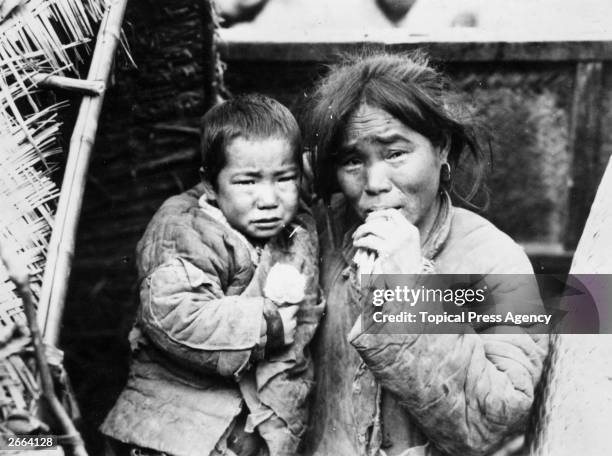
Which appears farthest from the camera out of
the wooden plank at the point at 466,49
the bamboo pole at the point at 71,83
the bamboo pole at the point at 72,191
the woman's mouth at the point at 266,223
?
the wooden plank at the point at 466,49

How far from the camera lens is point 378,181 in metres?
1.68

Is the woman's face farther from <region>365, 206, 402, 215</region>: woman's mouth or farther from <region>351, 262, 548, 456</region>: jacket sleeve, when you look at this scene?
<region>351, 262, 548, 456</region>: jacket sleeve

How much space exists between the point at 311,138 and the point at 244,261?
0.30 metres

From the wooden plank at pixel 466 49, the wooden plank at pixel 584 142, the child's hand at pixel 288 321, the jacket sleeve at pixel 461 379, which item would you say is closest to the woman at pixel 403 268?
the jacket sleeve at pixel 461 379

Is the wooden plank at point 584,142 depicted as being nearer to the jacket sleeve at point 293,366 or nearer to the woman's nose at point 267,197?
the jacket sleeve at point 293,366

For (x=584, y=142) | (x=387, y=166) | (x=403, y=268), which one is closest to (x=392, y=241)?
(x=403, y=268)

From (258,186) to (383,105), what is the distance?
0.30 meters

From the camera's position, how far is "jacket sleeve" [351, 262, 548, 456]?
4.97ft

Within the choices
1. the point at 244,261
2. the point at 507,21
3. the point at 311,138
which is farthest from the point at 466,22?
the point at 244,261

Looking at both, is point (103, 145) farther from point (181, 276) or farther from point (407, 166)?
point (407, 166)

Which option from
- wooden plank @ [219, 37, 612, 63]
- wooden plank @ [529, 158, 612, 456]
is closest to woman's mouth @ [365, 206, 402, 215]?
wooden plank @ [529, 158, 612, 456]

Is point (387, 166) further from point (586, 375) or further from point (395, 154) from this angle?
point (586, 375)

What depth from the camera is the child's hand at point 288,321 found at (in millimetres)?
1674

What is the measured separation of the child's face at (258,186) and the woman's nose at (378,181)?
173mm
